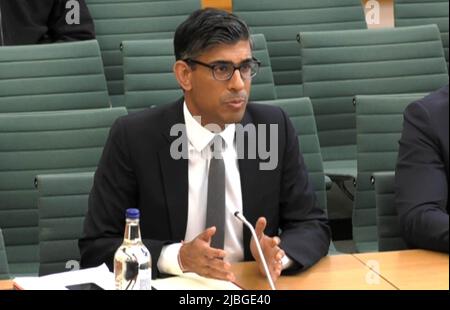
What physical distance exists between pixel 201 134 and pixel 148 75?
4.13ft

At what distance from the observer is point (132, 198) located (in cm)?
229

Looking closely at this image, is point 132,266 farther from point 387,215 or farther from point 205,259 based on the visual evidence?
point 387,215

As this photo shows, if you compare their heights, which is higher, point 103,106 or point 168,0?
point 168,0

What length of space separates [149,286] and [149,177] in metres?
0.55

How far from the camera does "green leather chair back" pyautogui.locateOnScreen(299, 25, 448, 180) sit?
12.0 feet

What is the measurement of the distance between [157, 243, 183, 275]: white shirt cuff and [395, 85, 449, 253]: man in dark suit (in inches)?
22.9

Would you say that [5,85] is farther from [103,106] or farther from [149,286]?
[149,286]

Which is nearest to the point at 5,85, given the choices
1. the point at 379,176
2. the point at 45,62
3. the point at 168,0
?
the point at 45,62

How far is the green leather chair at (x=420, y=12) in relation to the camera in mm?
4270

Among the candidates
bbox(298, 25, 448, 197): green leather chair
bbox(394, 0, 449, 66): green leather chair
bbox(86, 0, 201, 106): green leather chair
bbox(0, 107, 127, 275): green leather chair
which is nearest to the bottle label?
bbox(0, 107, 127, 275): green leather chair

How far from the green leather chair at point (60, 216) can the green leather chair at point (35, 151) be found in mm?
325

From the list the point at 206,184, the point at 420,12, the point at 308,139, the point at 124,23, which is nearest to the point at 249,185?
the point at 206,184

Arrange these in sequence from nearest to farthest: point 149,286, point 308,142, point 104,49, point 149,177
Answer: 1. point 149,286
2. point 149,177
3. point 308,142
4. point 104,49

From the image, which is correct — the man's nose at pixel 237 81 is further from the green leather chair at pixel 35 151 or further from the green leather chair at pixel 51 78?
the green leather chair at pixel 51 78
